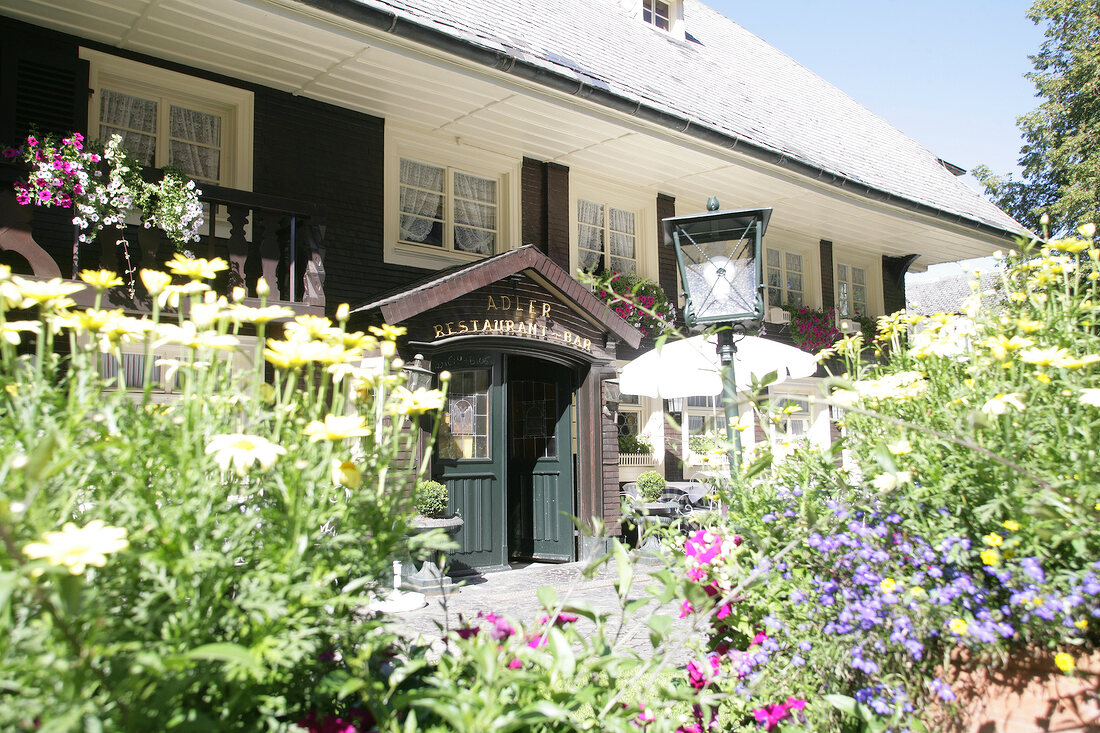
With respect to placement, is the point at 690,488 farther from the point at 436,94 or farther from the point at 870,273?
the point at 870,273

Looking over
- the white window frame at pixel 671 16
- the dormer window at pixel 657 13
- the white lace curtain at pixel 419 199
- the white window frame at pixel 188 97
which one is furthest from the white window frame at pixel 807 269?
the white window frame at pixel 188 97

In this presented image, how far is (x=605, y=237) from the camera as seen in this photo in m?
10.5

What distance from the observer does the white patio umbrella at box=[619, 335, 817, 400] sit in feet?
25.0

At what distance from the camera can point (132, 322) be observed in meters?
1.63

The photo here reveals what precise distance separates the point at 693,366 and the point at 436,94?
12.3 ft

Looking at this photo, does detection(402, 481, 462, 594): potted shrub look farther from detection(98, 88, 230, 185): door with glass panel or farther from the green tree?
the green tree

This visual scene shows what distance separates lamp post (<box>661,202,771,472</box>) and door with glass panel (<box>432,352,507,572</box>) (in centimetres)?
363

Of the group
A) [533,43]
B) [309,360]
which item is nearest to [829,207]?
[533,43]

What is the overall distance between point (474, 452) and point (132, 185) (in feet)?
13.5

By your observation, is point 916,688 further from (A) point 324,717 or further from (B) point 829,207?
(B) point 829,207

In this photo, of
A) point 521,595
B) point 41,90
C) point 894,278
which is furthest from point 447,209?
point 894,278

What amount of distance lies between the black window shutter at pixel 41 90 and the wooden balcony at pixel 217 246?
2.34 ft

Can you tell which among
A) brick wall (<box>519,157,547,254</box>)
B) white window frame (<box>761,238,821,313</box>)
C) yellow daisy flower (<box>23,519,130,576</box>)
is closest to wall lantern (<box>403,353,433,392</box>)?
brick wall (<box>519,157,547,254</box>)

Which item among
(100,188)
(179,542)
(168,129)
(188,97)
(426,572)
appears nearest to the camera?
(179,542)
